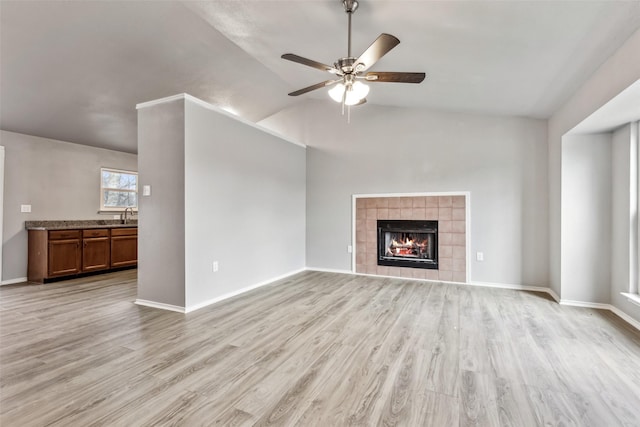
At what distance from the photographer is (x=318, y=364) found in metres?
2.20

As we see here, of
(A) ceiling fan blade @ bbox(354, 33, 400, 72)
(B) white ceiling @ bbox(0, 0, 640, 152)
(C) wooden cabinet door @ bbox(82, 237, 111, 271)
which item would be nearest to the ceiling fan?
(A) ceiling fan blade @ bbox(354, 33, 400, 72)

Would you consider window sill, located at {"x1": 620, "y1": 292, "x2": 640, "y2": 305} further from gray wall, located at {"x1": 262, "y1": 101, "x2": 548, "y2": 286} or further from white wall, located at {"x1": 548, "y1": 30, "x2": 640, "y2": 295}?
gray wall, located at {"x1": 262, "y1": 101, "x2": 548, "y2": 286}

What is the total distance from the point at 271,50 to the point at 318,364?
343 cm

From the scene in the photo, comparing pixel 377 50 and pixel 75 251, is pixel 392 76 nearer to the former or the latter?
pixel 377 50

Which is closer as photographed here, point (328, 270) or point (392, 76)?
point (392, 76)

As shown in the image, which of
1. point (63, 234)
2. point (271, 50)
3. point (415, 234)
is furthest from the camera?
point (415, 234)

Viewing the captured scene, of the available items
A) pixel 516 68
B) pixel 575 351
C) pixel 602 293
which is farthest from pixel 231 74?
pixel 602 293

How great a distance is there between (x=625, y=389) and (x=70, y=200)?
23.9 feet

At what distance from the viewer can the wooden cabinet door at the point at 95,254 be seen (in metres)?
4.99

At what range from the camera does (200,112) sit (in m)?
3.53

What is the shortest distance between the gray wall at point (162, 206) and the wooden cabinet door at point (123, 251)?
2319mm

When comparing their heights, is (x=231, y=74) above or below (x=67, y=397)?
above

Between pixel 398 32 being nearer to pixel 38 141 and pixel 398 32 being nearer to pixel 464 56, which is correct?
pixel 464 56

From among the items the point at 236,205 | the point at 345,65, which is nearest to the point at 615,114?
the point at 345,65
